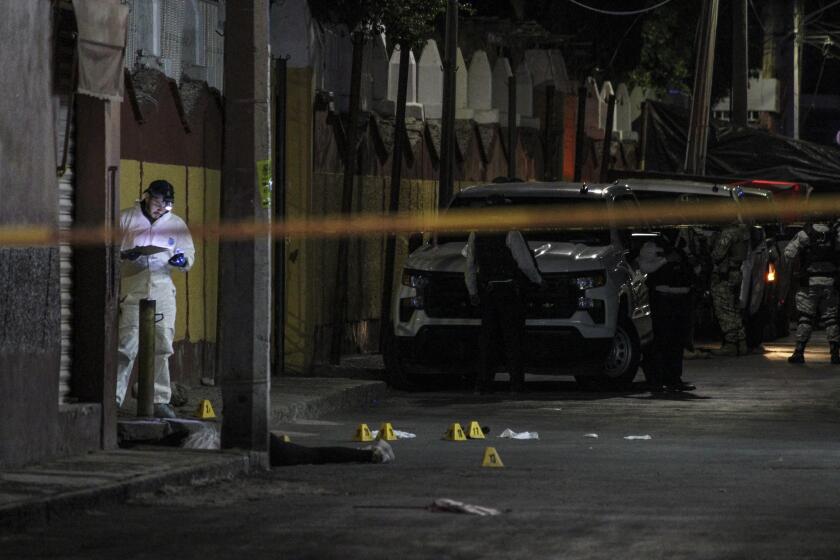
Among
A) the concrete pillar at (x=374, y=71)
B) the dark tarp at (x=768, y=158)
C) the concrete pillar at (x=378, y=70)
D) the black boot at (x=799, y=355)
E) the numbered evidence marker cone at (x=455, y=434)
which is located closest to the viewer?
the numbered evidence marker cone at (x=455, y=434)

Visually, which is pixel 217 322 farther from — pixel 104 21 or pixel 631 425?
pixel 104 21

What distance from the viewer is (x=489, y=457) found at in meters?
13.4

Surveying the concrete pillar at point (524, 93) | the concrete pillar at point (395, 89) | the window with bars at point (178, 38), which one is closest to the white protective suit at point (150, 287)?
the window with bars at point (178, 38)

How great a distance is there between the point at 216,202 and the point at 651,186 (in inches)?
311

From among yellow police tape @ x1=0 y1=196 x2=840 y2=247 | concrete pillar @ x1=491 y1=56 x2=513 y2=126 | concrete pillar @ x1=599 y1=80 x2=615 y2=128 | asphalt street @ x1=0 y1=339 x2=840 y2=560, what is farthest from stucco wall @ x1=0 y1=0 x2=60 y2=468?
concrete pillar @ x1=599 y1=80 x2=615 y2=128

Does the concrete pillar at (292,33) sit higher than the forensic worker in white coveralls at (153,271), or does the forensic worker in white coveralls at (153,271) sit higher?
the concrete pillar at (292,33)

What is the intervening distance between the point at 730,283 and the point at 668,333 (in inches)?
230

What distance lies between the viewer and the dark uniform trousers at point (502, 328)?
19875mm

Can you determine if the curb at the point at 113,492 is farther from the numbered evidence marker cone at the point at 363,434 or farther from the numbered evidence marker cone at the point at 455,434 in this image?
the numbered evidence marker cone at the point at 455,434

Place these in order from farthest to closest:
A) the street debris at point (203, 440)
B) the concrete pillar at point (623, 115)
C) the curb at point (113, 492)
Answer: the concrete pillar at point (623, 115) < the street debris at point (203, 440) < the curb at point (113, 492)

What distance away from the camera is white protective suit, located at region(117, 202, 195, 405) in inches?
624

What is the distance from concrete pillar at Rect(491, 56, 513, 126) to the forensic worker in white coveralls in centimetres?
2016

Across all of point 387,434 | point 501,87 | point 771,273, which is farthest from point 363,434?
point 501,87

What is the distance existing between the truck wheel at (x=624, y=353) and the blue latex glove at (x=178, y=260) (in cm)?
616
